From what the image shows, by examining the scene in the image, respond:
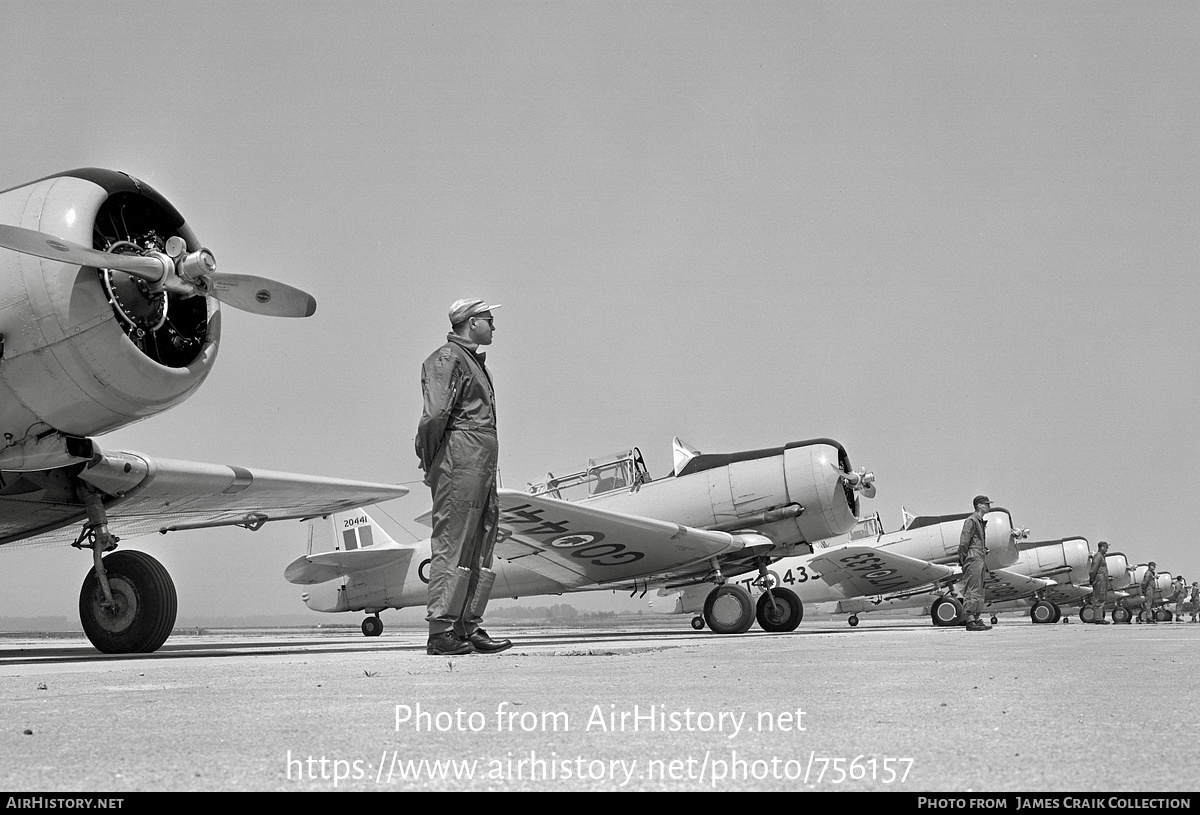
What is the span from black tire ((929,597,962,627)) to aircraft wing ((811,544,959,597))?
53cm

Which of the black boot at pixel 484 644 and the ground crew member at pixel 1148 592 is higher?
the black boot at pixel 484 644

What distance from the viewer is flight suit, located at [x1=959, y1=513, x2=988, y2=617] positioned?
13586mm

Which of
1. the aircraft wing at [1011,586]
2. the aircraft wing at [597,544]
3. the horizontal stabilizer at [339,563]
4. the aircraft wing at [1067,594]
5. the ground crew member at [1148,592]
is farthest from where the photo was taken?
the ground crew member at [1148,592]

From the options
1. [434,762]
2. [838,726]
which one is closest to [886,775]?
[838,726]

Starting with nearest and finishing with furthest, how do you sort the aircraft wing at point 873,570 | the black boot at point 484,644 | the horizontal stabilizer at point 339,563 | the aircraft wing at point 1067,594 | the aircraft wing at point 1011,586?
1. the black boot at point 484,644
2. the horizontal stabilizer at point 339,563
3. the aircraft wing at point 873,570
4. the aircraft wing at point 1011,586
5. the aircraft wing at point 1067,594

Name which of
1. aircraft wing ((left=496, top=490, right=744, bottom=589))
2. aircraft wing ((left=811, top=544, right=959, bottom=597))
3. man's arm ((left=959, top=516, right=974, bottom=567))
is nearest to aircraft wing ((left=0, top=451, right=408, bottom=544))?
aircraft wing ((left=496, top=490, right=744, bottom=589))

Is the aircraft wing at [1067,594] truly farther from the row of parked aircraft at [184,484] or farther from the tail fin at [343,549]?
the tail fin at [343,549]

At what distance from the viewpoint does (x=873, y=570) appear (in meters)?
20.9

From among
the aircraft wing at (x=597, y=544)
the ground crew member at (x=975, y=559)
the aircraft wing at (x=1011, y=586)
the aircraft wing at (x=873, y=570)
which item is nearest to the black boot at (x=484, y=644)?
the aircraft wing at (x=597, y=544)

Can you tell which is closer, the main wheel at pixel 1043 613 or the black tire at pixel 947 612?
the black tire at pixel 947 612

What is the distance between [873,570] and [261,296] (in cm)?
1664

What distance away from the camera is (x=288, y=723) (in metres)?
2.36

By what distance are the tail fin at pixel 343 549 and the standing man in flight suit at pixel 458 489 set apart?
10771mm

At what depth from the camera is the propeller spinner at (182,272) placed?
5.72 m
